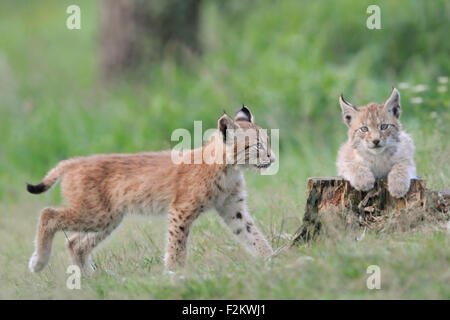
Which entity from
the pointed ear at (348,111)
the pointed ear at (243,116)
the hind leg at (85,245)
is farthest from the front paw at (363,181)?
the hind leg at (85,245)

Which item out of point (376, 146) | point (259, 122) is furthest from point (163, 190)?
point (259, 122)

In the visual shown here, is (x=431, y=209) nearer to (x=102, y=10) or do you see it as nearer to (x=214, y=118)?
(x=214, y=118)

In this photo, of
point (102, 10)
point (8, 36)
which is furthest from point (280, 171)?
point (8, 36)

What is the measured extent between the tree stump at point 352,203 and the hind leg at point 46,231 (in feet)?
7.02

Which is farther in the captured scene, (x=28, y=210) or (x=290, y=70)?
(x=290, y=70)

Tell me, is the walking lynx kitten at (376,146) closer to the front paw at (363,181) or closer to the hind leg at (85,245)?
the front paw at (363,181)

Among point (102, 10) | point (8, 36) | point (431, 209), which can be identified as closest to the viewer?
point (431, 209)

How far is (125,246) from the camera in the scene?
7.34 m

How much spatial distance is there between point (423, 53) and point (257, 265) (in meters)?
8.03

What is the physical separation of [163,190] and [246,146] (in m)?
0.88

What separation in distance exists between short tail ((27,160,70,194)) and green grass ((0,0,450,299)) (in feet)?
2.47

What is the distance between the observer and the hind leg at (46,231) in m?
6.77

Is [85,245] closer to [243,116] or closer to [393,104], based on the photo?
[243,116]
